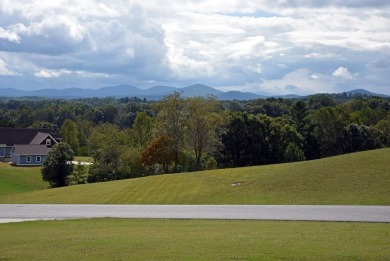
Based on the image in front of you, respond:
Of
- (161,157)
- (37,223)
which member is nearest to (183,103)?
(161,157)

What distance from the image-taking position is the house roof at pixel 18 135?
4464 inches

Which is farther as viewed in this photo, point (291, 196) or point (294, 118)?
point (294, 118)

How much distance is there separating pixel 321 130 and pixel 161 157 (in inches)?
1466

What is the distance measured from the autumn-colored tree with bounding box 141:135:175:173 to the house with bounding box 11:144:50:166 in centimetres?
4250

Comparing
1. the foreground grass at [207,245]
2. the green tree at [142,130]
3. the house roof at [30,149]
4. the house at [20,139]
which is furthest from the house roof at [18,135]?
the foreground grass at [207,245]

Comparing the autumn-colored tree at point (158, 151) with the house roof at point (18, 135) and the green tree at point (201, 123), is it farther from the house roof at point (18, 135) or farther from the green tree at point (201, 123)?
the house roof at point (18, 135)

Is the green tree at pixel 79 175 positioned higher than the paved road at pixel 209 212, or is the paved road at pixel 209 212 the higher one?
the paved road at pixel 209 212

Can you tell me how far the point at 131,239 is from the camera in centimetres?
1766

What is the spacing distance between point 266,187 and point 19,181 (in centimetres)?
4640

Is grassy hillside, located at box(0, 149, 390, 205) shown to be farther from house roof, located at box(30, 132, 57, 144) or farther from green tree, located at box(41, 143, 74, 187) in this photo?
house roof, located at box(30, 132, 57, 144)

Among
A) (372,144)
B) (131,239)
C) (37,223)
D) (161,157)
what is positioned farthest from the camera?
(372,144)

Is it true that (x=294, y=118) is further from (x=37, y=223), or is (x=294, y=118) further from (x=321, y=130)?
(x=37, y=223)

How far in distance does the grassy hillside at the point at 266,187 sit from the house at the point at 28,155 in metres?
54.2

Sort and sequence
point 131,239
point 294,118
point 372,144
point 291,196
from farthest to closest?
1. point 294,118
2. point 372,144
3. point 291,196
4. point 131,239
